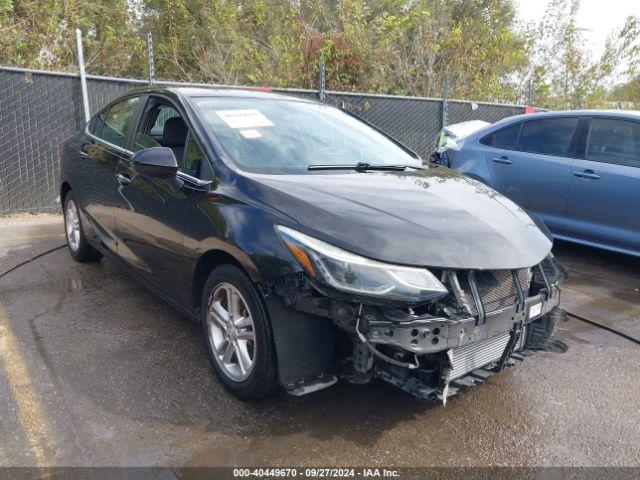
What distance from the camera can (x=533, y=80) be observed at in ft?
54.4

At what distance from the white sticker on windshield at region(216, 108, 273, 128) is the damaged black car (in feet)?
0.04

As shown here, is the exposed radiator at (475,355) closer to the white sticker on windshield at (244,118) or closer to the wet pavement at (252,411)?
the wet pavement at (252,411)

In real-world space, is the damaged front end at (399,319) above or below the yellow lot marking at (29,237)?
above

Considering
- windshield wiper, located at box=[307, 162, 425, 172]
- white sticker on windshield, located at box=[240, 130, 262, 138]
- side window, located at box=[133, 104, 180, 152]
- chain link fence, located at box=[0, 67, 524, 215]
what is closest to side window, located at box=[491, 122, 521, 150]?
chain link fence, located at box=[0, 67, 524, 215]

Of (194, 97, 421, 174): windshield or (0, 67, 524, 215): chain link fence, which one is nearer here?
(194, 97, 421, 174): windshield

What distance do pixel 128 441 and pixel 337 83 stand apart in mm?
10825

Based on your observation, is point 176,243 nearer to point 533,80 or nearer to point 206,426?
point 206,426

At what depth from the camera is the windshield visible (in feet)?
10.5

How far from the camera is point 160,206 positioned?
3395 millimetres

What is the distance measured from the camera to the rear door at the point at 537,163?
576cm

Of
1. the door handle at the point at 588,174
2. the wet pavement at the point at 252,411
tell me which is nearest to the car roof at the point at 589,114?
the door handle at the point at 588,174

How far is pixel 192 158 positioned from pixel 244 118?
1.47 ft

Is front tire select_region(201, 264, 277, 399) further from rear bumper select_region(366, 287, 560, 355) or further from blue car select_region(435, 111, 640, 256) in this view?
blue car select_region(435, 111, 640, 256)

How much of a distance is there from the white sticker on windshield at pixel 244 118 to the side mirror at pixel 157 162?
0.44 meters
